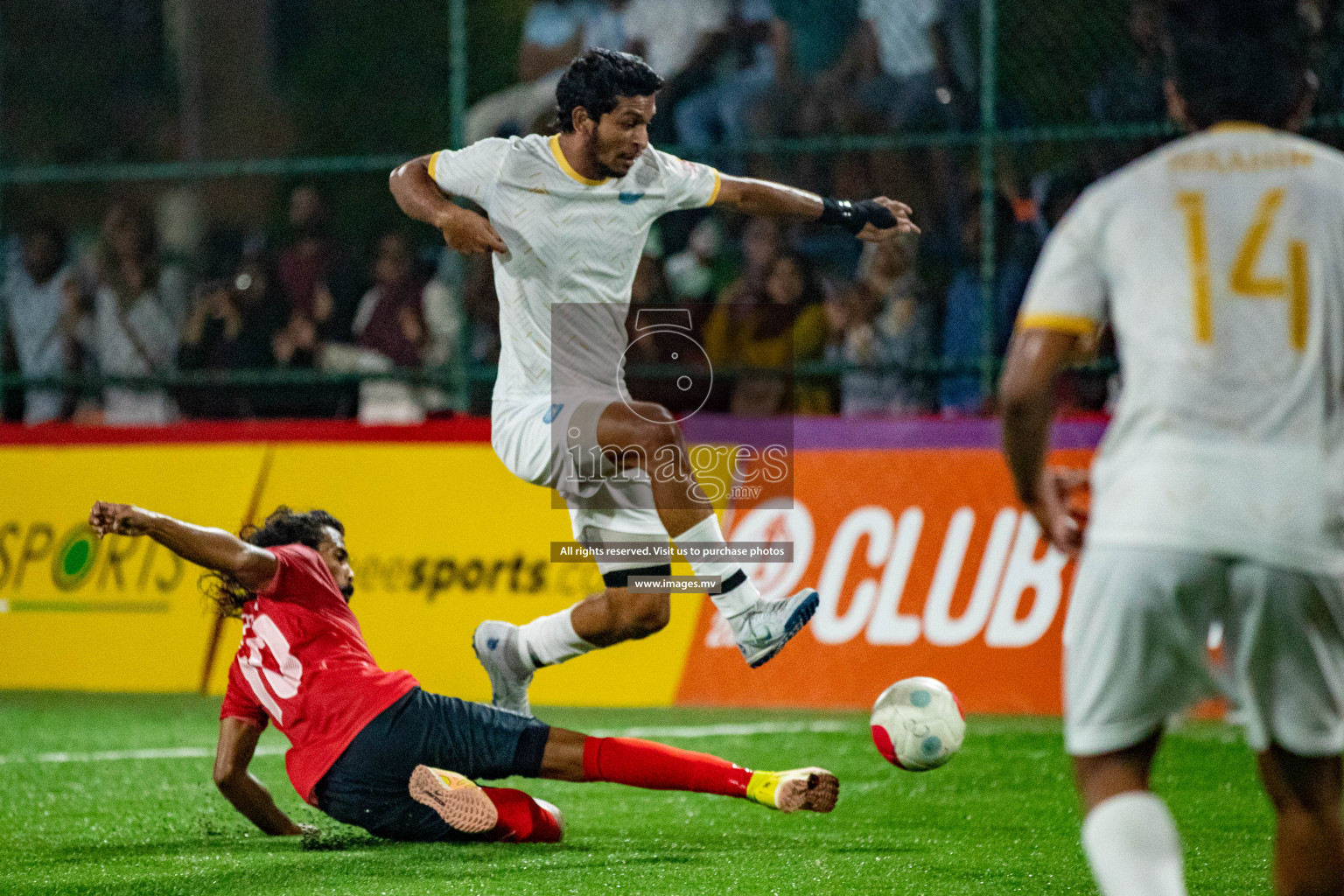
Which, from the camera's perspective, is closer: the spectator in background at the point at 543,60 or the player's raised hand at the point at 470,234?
the player's raised hand at the point at 470,234

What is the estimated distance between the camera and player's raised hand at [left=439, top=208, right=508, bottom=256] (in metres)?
5.21

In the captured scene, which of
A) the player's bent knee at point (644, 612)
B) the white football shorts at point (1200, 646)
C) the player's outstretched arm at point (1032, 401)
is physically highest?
the player's outstretched arm at point (1032, 401)

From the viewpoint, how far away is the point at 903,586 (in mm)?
8406

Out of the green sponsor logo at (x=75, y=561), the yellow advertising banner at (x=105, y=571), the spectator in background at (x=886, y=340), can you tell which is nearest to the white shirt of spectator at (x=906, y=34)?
the spectator in background at (x=886, y=340)

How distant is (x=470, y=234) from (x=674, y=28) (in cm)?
543

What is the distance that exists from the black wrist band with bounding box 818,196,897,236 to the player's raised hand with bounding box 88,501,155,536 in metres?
2.42

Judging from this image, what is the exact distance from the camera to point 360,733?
5.33m

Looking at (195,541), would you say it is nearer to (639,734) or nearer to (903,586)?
(639,734)

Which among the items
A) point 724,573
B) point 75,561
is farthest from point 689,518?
point 75,561

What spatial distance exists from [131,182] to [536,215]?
7240 mm

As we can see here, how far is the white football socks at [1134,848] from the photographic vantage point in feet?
9.66

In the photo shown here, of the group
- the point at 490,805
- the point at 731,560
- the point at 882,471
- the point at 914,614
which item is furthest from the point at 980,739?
the point at 490,805

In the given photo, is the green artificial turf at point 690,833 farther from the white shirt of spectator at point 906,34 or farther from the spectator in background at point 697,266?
the white shirt of spectator at point 906,34

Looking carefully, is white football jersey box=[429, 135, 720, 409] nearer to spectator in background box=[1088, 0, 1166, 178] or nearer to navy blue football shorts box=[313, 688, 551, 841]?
navy blue football shorts box=[313, 688, 551, 841]
